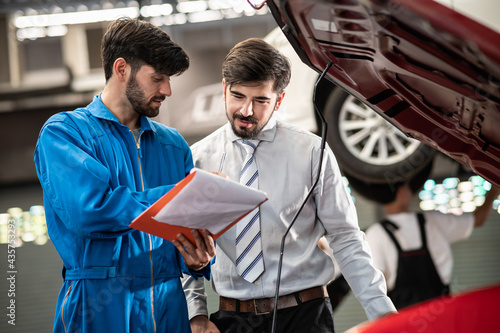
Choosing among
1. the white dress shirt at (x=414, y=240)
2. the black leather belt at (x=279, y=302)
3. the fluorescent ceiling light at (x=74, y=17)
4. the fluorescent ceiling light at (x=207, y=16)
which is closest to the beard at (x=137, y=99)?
the black leather belt at (x=279, y=302)

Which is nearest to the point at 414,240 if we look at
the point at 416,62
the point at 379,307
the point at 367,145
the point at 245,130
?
the point at 367,145

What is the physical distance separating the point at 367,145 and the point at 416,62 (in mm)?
2658

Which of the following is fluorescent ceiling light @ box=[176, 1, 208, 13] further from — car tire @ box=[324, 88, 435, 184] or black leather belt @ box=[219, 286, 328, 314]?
black leather belt @ box=[219, 286, 328, 314]

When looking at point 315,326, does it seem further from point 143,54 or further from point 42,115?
point 42,115

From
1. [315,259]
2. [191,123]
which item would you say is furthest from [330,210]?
[191,123]

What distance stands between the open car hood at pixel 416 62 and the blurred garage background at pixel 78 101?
8.06ft

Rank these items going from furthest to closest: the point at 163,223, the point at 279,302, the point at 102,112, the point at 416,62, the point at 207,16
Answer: the point at 207,16
the point at 279,302
the point at 102,112
the point at 163,223
the point at 416,62

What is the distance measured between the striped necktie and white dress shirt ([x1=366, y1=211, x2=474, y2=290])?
1.97 m

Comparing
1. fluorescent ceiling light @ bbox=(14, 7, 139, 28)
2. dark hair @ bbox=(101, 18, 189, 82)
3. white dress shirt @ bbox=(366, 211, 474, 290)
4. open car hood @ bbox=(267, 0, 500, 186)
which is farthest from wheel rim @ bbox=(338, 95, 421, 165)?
open car hood @ bbox=(267, 0, 500, 186)

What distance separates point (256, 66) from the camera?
1.84 m

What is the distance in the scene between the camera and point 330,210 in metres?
1.84

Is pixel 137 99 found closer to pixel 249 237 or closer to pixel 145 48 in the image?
pixel 145 48

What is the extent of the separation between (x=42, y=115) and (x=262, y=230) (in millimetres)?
2831

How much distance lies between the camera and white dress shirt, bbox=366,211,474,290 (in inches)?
143
